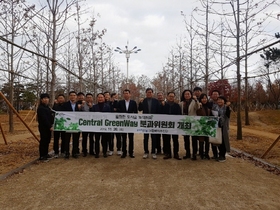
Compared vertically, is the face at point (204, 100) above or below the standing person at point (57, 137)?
above

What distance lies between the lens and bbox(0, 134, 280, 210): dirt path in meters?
3.59

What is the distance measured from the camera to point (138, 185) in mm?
4355

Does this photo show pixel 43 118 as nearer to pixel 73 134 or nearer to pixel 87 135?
pixel 73 134

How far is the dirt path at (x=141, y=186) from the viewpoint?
3590 millimetres

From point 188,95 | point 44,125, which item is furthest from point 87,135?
point 188,95

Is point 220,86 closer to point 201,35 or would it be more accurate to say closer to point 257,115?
point 257,115

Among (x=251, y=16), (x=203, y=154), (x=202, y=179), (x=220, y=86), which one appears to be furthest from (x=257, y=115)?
(x=202, y=179)

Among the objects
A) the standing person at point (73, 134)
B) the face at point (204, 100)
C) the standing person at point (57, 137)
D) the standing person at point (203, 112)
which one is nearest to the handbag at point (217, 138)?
the standing person at point (203, 112)

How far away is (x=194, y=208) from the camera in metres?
3.44

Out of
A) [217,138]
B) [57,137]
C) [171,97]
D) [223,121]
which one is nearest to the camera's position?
[217,138]

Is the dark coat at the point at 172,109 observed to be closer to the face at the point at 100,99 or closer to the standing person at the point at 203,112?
the standing person at the point at 203,112

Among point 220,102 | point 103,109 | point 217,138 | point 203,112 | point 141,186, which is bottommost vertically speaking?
point 141,186

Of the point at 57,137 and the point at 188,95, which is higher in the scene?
the point at 188,95

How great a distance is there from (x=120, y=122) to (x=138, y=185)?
7.88 feet
